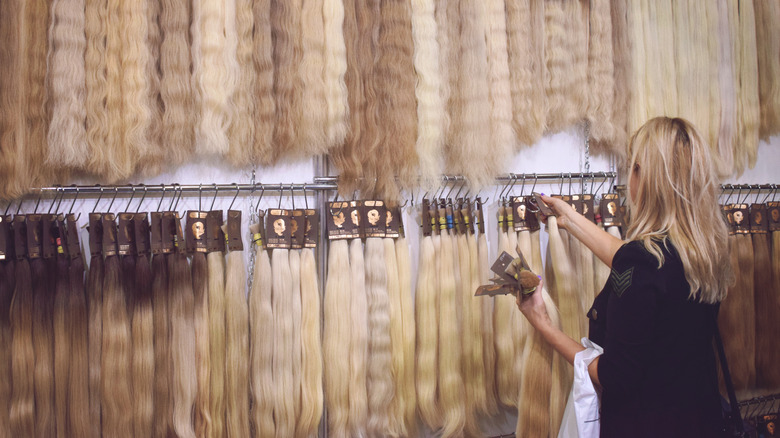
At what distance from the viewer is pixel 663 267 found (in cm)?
162

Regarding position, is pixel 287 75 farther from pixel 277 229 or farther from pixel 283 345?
pixel 283 345

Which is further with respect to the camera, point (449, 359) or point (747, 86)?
point (747, 86)

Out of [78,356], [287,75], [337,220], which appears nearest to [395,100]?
[287,75]

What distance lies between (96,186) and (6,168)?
0.99 ft

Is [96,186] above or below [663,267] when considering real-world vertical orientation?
above

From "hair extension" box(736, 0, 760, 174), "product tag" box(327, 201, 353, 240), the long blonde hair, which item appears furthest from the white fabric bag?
"hair extension" box(736, 0, 760, 174)

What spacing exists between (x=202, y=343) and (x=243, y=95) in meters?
1.03

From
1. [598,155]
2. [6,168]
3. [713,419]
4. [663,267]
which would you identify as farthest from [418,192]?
[6,168]

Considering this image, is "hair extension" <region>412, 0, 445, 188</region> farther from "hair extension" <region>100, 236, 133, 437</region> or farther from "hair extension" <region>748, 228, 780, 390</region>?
"hair extension" <region>748, 228, 780, 390</region>

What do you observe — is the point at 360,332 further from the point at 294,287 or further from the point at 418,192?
the point at 418,192

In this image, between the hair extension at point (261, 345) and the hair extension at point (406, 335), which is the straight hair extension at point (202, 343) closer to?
the hair extension at point (261, 345)

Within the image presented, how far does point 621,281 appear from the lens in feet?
5.44

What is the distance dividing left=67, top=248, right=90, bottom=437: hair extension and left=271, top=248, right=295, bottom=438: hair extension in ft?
2.30

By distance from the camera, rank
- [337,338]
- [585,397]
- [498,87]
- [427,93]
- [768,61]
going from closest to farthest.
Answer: [585,397] < [337,338] < [427,93] < [498,87] < [768,61]
